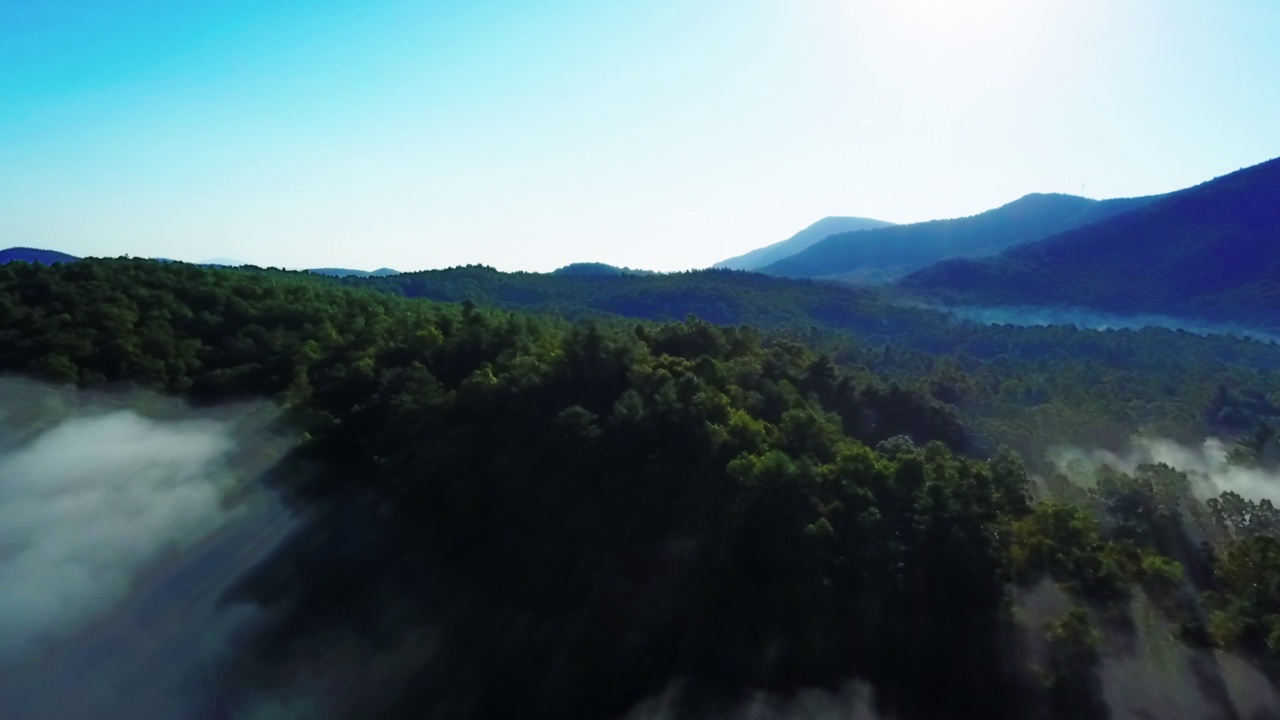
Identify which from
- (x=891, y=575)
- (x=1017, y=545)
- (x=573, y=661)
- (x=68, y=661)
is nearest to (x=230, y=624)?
(x=68, y=661)

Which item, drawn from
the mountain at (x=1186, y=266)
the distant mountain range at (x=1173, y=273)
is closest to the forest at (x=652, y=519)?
the distant mountain range at (x=1173, y=273)

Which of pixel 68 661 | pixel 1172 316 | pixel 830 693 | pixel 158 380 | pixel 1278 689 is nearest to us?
pixel 1278 689

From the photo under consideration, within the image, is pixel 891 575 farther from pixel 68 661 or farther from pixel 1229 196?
pixel 1229 196

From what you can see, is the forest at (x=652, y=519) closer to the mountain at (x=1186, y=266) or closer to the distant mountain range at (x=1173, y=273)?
the distant mountain range at (x=1173, y=273)

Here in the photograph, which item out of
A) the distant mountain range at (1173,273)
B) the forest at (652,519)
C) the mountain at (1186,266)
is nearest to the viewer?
the forest at (652,519)

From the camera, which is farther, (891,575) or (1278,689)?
(891,575)

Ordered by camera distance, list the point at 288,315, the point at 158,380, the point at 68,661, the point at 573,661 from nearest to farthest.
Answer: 1. the point at 573,661
2. the point at 68,661
3. the point at 158,380
4. the point at 288,315

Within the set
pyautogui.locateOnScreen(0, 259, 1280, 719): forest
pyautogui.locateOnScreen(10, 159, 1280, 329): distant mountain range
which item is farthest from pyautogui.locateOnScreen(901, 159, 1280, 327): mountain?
pyautogui.locateOnScreen(0, 259, 1280, 719): forest

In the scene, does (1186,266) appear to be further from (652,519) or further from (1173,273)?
(652,519)
